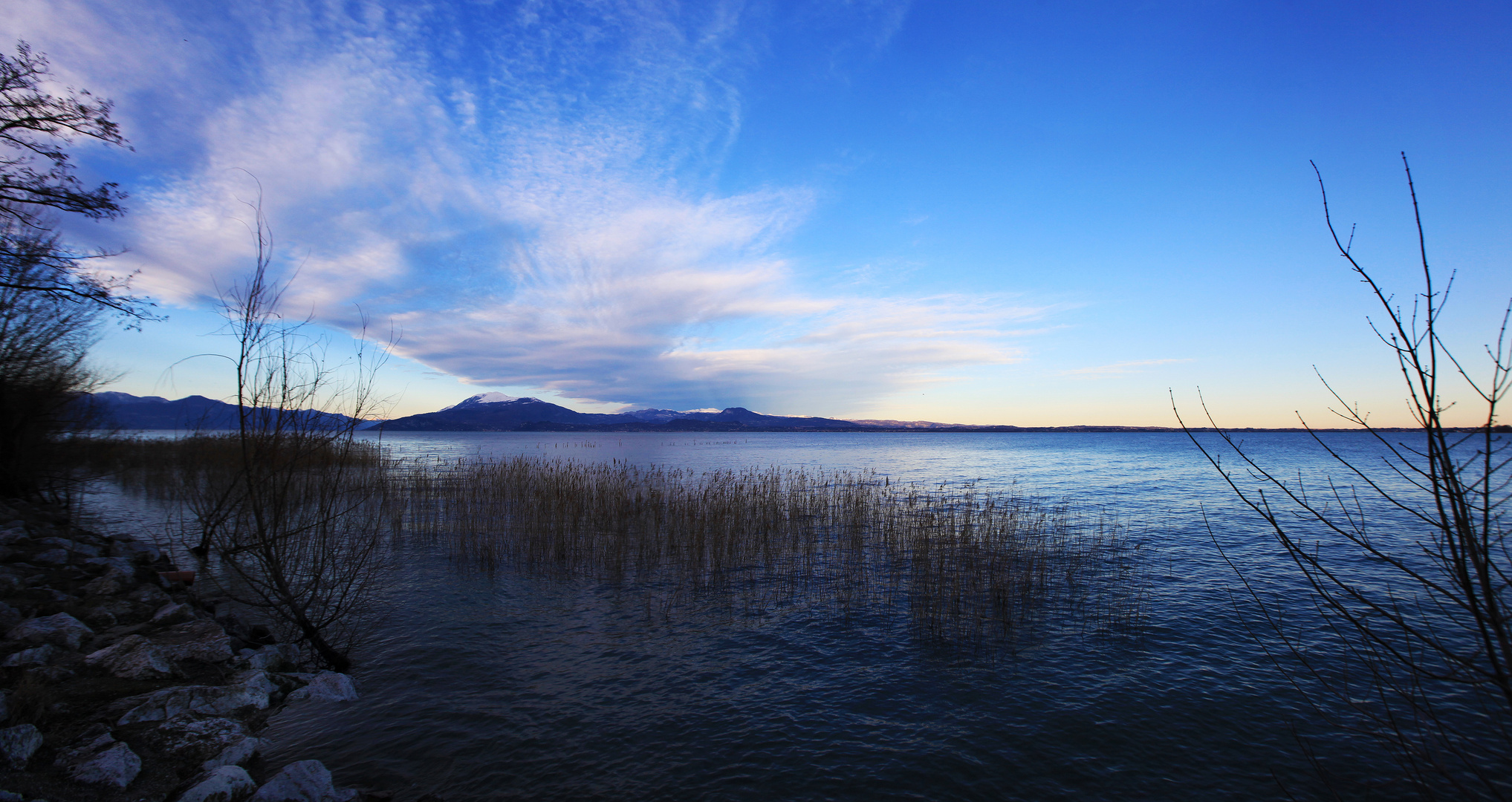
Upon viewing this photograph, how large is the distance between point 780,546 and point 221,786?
10.4m

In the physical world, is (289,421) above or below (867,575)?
above

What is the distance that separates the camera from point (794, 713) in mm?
6820

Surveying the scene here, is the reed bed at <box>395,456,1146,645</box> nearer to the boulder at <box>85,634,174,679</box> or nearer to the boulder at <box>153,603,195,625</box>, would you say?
the boulder at <box>153,603,195,625</box>

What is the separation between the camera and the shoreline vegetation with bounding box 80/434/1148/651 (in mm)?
9742

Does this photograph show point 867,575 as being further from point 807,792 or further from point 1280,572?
point 1280,572

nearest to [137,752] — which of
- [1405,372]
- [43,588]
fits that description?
[43,588]

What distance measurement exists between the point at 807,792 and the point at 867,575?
6343 mm

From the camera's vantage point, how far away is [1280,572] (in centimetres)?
1217

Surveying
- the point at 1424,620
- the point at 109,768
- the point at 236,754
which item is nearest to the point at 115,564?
the point at 236,754

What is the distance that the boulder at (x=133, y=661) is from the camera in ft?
19.5

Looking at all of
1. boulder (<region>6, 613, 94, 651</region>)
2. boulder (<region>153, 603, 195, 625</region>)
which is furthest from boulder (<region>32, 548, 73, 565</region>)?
boulder (<region>6, 613, 94, 651</region>)

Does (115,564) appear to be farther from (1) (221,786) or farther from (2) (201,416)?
(1) (221,786)

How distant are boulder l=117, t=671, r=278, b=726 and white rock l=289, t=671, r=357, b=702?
0.89ft

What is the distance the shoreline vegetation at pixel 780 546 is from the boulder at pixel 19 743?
9.43ft
